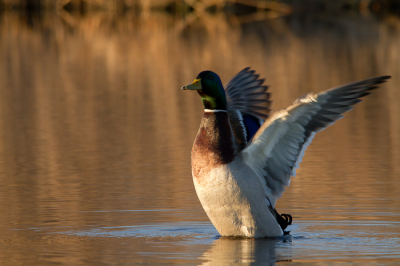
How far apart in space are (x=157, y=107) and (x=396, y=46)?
1246cm

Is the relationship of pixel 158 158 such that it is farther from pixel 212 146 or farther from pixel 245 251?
pixel 245 251

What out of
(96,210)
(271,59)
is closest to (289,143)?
(96,210)

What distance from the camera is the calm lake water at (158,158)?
6609 millimetres

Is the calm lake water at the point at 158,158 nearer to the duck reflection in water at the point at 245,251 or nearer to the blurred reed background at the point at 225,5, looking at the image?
the duck reflection in water at the point at 245,251

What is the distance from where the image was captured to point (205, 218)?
7.79 metres

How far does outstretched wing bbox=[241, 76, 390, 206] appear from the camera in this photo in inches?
247

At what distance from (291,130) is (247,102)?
1645mm

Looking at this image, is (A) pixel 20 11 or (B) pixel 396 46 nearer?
(B) pixel 396 46

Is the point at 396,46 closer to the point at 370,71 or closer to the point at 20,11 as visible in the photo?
the point at 370,71

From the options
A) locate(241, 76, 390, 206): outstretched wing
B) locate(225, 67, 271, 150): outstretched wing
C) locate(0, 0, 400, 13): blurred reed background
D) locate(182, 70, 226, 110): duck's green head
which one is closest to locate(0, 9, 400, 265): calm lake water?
locate(241, 76, 390, 206): outstretched wing

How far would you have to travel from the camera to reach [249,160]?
680 centimetres

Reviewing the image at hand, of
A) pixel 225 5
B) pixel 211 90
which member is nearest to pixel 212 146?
pixel 211 90

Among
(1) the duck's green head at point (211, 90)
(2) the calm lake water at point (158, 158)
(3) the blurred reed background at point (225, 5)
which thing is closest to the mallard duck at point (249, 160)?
(1) the duck's green head at point (211, 90)

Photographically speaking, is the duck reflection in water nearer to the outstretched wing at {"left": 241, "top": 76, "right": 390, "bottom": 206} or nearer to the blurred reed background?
the outstretched wing at {"left": 241, "top": 76, "right": 390, "bottom": 206}
